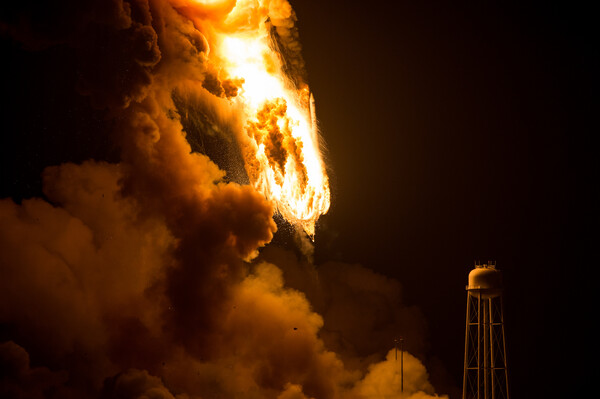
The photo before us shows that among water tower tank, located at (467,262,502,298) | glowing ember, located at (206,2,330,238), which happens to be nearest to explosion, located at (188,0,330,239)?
glowing ember, located at (206,2,330,238)

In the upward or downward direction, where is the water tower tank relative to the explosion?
downward

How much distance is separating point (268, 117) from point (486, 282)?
42.6 ft

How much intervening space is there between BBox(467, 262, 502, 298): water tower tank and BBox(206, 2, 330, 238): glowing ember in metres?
9.25

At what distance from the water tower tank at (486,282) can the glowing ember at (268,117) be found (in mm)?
9253

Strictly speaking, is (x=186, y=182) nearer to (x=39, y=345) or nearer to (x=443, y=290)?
(x=39, y=345)

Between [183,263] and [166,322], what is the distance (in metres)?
2.91

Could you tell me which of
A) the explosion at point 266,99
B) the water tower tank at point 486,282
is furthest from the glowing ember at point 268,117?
the water tower tank at point 486,282

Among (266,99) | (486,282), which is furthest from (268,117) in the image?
(486,282)

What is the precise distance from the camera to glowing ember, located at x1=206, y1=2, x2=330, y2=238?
37094mm

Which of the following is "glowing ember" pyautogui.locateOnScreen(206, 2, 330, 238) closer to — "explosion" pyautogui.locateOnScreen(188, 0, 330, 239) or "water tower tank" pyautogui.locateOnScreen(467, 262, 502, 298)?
"explosion" pyautogui.locateOnScreen(188, 0, 330, 239)

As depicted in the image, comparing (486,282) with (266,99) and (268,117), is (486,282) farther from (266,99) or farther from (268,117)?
(266,99)

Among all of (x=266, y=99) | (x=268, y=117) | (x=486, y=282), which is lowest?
(x=486, y=282)

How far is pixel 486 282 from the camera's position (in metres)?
36.8

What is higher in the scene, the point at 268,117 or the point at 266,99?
the point at 266,99
